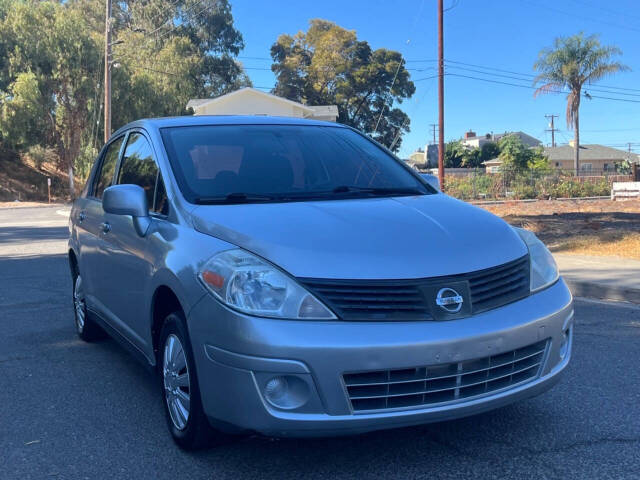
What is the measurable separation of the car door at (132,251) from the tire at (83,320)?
2.99 ft

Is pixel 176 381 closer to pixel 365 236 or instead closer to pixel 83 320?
pixel 365 236

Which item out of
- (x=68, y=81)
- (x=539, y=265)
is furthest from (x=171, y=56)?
(x=539, y=265)

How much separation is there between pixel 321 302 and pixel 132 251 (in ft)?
5.40

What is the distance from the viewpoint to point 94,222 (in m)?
5.09

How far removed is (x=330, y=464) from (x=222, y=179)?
5.60 ft

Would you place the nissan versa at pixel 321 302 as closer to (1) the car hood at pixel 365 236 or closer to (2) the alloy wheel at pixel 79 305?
(1) the car hood at pixel 365 236

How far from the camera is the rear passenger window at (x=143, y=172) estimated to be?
399 cm

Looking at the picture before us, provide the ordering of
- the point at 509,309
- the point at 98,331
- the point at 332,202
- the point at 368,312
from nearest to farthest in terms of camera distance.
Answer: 1. the point at 368,312
2. the point at 509,309
3. the point at 332,202
4. the point at 98,331

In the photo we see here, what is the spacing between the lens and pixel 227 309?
2906 millimetres

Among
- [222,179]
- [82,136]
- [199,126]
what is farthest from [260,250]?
[82,136]

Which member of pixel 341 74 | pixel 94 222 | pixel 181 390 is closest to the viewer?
pixel 181 390

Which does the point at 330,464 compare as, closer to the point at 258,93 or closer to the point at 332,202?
the point at 332,202

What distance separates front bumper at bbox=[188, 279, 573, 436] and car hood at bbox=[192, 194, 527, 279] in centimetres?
26

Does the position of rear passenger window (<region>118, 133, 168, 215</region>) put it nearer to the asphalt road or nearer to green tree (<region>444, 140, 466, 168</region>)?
the asphalt road
